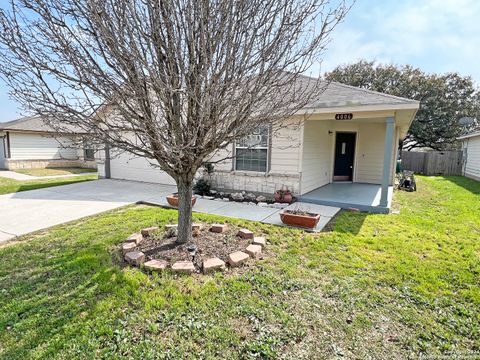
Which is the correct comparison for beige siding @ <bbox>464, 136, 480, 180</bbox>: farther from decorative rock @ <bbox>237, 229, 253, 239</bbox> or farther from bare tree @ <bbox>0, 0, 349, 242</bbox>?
bare tree @ <bbox>0, 0, 349, 242</bbox>

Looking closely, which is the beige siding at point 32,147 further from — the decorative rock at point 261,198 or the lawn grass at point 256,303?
the lawn grass at point 256,303

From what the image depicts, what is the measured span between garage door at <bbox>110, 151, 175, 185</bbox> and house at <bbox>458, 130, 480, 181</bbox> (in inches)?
662

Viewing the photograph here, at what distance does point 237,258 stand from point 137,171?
30.5ft

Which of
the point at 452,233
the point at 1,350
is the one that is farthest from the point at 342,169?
the point at 1,350

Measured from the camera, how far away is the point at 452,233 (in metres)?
5.17

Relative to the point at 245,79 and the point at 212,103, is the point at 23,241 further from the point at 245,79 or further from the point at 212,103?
the point at 245,79

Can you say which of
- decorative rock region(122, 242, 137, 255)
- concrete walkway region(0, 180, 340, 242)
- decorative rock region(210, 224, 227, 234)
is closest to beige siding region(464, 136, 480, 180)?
concrete walkway region(0, 180, 340, 242)

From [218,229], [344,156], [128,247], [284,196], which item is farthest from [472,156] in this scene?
[128,247]

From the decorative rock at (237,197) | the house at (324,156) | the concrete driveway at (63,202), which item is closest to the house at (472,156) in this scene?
the house at (324,156)

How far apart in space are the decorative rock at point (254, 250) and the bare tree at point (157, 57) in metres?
1.71

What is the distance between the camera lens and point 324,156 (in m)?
9.79

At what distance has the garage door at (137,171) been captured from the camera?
10922 mm

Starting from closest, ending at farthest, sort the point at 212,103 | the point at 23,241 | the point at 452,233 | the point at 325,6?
the point at 212,103, the point at 325,6, the point at 23,241, the point at 452,233

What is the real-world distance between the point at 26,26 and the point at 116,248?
3.04 meters
